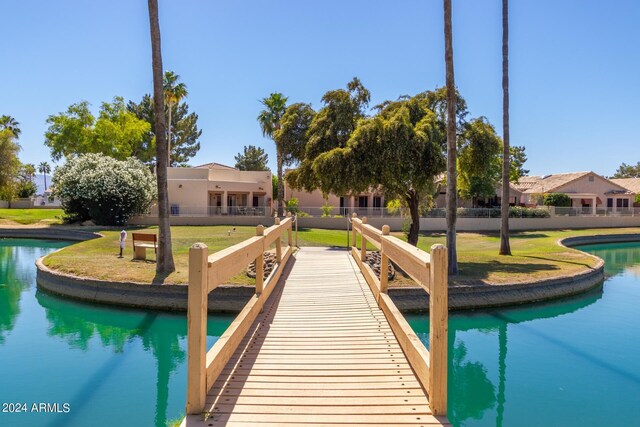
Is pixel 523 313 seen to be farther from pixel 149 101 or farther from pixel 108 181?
pixel 149 101

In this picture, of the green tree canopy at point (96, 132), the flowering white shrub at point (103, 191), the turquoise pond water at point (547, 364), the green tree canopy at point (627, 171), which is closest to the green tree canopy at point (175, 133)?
the green tree canopy at point (96, 132)

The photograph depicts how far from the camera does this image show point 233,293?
11.7 meters

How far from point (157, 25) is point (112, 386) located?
32.3 ft

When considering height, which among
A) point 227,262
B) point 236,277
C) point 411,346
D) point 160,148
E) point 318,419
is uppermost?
point 160,148

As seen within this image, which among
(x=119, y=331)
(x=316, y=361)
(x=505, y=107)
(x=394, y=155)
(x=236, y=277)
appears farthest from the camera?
(x=505, y=107)

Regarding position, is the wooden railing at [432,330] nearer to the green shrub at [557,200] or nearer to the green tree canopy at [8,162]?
the green tree canopy at [8,162]

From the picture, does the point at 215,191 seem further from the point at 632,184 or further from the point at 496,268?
the point at 632,184

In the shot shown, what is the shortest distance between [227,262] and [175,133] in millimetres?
56418

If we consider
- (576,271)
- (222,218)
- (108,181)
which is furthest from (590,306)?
(108,181)

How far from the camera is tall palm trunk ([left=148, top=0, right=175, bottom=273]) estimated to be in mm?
13016

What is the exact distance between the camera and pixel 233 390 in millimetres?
4156

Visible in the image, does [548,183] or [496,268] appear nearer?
[496,268]

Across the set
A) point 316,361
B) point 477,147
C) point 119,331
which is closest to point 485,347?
point 316,361

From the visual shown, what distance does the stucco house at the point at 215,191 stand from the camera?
120 feet
